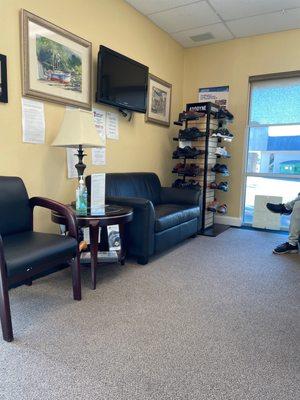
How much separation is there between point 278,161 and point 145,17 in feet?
8.87

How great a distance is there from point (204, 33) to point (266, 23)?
832mm

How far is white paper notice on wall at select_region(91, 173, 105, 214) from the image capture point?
226cm

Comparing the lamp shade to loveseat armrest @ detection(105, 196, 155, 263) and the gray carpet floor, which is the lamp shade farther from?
the gray carpet floor

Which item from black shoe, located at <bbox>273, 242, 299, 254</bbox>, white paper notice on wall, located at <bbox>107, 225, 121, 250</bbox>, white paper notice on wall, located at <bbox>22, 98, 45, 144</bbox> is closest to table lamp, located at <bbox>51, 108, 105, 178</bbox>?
white paper notice on wall, located at <bbox>22, 98, 45, 144</bbox>

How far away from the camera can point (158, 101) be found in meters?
4.19

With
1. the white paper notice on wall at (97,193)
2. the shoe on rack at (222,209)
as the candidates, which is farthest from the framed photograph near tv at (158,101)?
the white paper notice on wall at (97,193)

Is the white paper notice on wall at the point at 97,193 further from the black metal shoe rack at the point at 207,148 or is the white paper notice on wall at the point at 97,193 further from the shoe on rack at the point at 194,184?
the black metal shoe rack at the point at 207,148

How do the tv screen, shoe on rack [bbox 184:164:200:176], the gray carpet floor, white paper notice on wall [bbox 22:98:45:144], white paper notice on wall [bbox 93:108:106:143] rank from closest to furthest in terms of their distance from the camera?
the gray carpet floor, white paper notice on wall [bbox 22:98:45:144], the tv screen, white paper notice on wall [bbox 93:108:106:143], shoe on rack [bbox 184:164:200:176]

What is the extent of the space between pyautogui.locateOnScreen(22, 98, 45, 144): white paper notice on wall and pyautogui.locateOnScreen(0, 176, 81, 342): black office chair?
467mm

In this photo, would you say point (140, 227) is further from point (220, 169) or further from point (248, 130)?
point (248, 130)

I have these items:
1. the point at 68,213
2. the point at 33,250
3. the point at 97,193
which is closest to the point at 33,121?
the point at 97,193

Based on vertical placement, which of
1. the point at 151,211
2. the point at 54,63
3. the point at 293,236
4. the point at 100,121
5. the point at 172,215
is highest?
the point at 54,63

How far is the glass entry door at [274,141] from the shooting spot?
13.7ft

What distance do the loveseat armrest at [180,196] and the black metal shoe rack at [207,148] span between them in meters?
0.41
